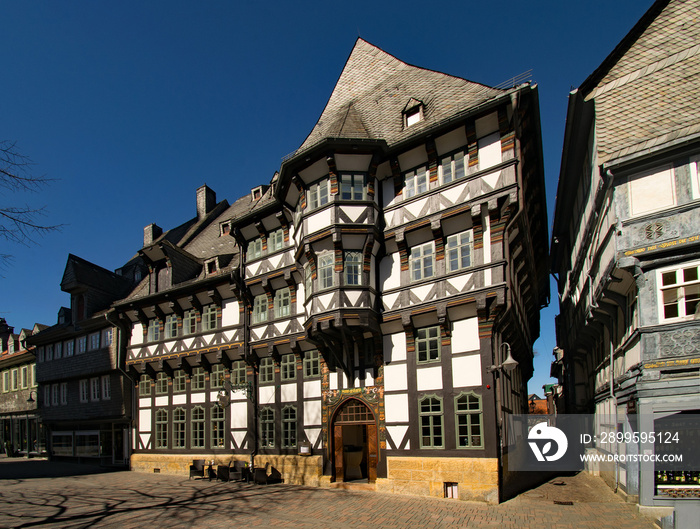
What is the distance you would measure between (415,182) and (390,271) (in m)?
3.32

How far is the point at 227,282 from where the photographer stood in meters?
23.9

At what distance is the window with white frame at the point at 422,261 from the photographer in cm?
1738

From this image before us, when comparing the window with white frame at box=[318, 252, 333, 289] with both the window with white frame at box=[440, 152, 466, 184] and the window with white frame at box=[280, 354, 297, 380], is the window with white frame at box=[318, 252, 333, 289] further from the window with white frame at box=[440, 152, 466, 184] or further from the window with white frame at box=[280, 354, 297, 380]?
the window with white frame at box=[440, 152, 466, 184]

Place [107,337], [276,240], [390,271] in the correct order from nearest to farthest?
[390,271] < [276,240] < [107,337]

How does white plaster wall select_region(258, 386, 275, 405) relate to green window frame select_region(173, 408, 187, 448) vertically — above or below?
above

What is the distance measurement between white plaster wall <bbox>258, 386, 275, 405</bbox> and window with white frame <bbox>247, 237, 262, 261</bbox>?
19.4 ft

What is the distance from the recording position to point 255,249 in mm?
23562

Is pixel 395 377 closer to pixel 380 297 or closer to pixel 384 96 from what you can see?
pixel 380 297

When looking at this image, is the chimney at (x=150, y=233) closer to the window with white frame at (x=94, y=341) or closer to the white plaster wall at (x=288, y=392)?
the window with white frame at (x=94, y=341)

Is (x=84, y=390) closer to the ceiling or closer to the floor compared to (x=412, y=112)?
closer to the floor

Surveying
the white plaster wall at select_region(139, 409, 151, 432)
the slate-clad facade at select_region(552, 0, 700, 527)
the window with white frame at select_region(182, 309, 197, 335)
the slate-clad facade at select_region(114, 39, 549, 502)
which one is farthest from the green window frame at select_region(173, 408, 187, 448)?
the slate-clad facade at select_region(552, 0, 700, 527)

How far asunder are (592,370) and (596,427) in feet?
8.36

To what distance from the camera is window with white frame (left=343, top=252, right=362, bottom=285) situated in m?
17.9

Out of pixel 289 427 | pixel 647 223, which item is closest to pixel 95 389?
pixel 289 427
